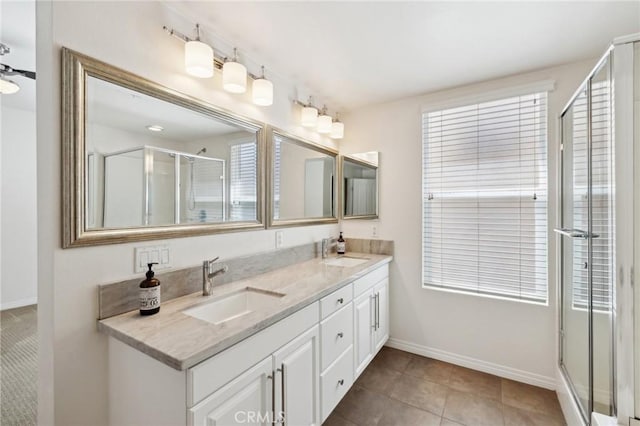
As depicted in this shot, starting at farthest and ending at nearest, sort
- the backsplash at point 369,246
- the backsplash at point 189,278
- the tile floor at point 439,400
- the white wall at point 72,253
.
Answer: the backsplash at point 369,246 < the tile floor at point 439,400 < the backsplash at point 189,278 < the white wall at point 72,253

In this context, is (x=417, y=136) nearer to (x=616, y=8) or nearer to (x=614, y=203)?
(x=616, y=8)

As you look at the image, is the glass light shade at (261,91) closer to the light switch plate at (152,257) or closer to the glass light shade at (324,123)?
the glass light shade at (324,123)

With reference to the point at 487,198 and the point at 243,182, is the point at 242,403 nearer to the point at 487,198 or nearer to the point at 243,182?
the point at 243,182

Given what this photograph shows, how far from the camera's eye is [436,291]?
242cm

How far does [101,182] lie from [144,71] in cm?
57

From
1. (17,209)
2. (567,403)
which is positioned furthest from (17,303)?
(567,403)

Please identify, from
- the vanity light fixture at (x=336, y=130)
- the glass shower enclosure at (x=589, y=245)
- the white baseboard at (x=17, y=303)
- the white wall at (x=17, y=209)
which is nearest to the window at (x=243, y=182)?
the vanity light fixture at (x=336, y=130)

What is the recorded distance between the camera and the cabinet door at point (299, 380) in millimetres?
1228

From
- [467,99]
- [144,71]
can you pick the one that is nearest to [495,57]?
[467,99]

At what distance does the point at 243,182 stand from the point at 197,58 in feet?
2.40

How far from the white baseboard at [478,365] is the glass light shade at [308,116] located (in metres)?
2.17

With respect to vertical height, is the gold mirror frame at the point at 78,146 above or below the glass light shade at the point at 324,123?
below

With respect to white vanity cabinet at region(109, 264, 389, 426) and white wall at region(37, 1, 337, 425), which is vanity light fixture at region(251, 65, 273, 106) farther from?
white vanity cabinet at region(109, 264, 389, 426)

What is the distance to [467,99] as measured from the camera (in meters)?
2.27
